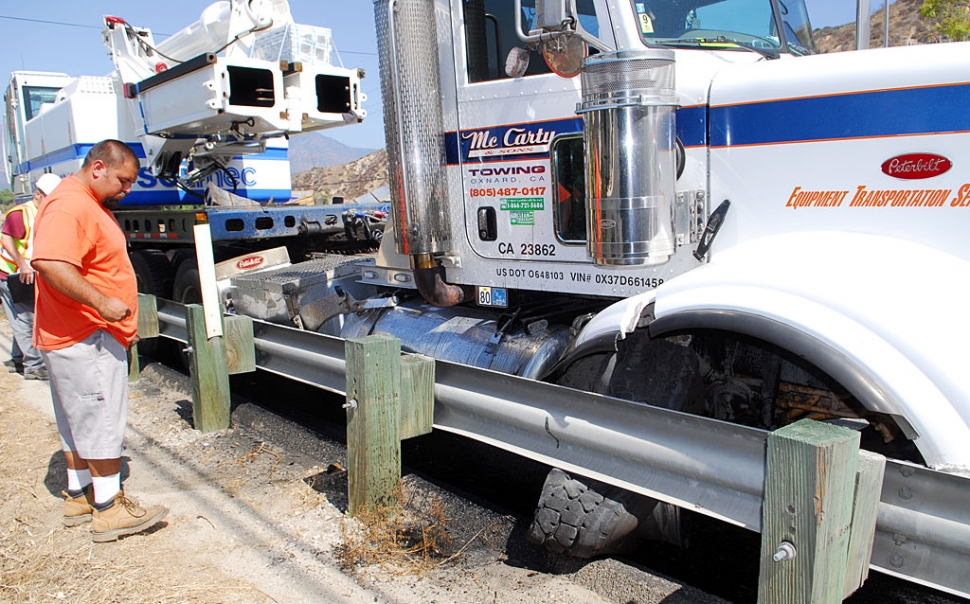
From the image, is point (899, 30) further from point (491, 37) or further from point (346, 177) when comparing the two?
point (491, 37)

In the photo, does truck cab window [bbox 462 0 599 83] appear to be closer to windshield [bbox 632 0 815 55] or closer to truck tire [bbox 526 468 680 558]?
windshield [bbox 632 0 815 55]

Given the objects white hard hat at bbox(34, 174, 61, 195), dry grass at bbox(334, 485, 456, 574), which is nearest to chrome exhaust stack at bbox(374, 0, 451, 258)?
dry grass at bbox(334, 485, 456, 574)

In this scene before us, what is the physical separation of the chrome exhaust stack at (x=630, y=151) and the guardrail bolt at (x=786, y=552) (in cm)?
123

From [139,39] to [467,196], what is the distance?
5271mm

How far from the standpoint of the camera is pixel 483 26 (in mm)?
4023

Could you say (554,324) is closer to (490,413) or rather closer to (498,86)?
(490,413)

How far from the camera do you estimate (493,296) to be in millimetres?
4305

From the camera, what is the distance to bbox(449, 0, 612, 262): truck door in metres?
3.74

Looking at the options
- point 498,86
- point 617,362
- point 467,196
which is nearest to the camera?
point 617,362

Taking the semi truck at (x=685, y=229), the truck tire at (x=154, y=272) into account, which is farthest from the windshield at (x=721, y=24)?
the truck tire at (x=154, y=272)

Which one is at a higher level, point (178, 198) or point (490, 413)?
point (178, 198)

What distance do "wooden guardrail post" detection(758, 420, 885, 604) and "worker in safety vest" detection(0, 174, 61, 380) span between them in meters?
6.18

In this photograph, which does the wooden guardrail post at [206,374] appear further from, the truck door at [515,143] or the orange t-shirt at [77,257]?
the truck door at [515,143]

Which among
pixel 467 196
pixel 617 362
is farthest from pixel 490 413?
pixel 467 196
